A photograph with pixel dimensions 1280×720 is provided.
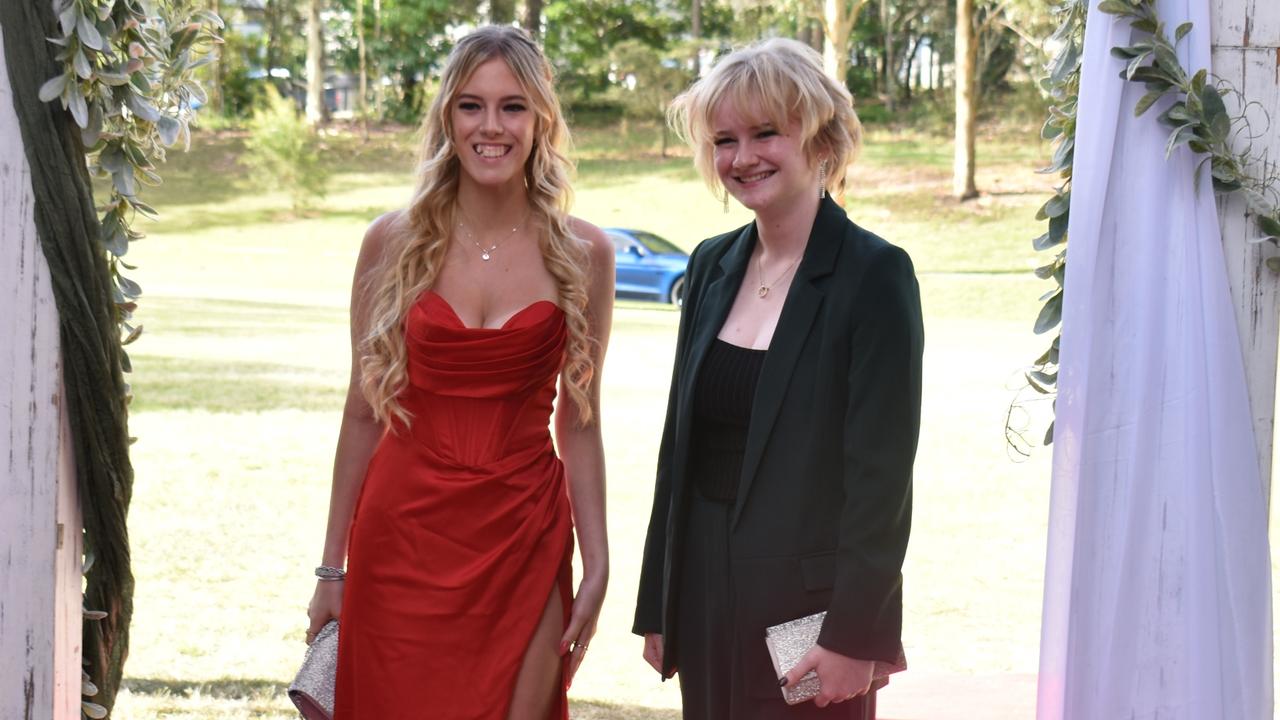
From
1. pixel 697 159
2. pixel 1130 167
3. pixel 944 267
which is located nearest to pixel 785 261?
pixel 697 159

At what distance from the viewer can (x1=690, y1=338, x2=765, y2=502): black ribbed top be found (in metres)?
2.69

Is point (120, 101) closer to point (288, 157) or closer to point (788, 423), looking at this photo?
point (788, 423)

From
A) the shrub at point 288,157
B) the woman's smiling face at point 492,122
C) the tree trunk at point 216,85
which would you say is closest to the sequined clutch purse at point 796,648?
the woman's smiling face at point 492,122

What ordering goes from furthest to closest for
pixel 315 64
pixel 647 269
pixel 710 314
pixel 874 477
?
pixel 315 64, pixel 647 269, pixel 710 314, pixel 874 477

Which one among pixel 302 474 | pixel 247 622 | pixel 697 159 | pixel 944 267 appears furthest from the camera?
pixel 944 267

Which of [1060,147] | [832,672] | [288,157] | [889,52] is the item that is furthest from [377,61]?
[832,672]

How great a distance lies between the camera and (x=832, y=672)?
253 cm

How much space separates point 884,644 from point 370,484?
115cm

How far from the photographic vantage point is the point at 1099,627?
2768 millimetres

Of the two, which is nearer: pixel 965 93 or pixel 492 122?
pixel 492 122

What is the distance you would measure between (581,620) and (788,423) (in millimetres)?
703

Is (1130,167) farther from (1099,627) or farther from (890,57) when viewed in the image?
(890,57)

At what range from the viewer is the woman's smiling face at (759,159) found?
8.70 ft

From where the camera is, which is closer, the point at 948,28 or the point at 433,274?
the point at 433,274
